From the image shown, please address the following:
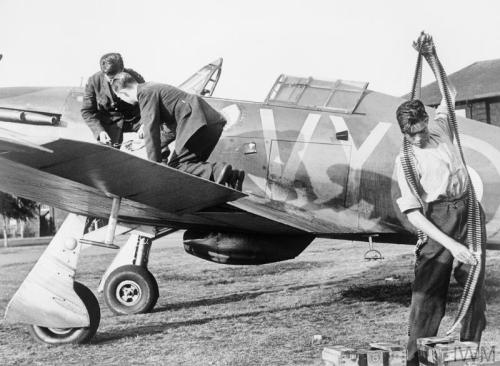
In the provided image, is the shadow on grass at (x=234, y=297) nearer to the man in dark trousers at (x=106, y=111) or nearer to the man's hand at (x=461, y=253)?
the man in dark trousers at (x=106, y=111)

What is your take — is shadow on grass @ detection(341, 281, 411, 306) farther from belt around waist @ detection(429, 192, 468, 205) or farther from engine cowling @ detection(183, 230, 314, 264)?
belt around waist @ detection(429, 192, 468, 205)

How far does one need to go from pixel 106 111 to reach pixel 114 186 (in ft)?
6.06

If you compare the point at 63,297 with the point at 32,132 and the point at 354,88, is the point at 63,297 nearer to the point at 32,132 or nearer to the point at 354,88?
the point at 32,132

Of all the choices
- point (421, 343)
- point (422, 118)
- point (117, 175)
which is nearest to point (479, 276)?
point (421, 343)

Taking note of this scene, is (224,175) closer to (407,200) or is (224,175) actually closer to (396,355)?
(407,200)

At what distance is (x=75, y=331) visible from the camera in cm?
505

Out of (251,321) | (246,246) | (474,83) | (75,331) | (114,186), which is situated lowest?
(251,321)

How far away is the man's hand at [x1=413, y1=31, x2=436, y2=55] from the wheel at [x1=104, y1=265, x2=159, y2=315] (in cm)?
412

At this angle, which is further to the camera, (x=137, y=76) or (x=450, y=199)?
(x=137, y=76)

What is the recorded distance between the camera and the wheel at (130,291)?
21.3ft

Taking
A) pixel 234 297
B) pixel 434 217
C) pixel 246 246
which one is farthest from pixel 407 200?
pixel 234 297

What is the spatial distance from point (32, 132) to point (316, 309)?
359 cm

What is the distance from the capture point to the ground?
4539mm

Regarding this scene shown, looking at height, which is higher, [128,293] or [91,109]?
[91,109]
